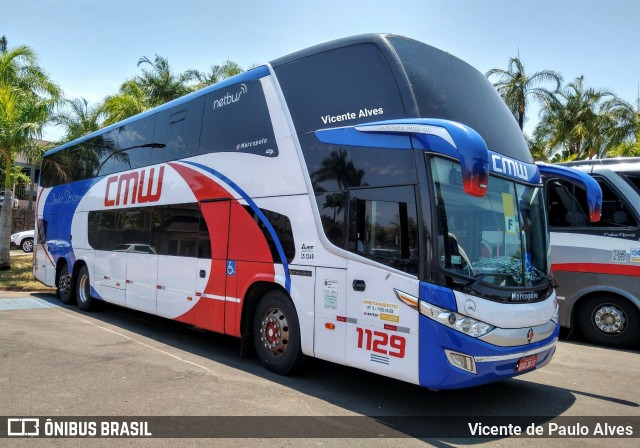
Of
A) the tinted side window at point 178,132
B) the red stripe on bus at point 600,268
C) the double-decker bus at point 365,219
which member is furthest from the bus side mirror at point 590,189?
the tinted side window at point 178,132

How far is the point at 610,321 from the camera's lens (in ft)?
29.7

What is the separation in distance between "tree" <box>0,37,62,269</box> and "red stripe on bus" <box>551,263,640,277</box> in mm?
16885

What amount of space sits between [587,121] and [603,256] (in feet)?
65.0

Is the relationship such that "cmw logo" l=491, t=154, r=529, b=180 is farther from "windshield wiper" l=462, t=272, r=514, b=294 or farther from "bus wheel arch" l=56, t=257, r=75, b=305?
"bus wheel arch" l=56, t=257, r=75, b=305

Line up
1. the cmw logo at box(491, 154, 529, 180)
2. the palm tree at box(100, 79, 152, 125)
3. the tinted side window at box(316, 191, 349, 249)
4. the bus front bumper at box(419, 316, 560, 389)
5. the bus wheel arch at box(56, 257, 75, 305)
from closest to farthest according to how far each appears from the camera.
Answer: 1. the bus front bumper at box(419, 316, 560, 389)
2. the cmw logo at box(491, 154, 529, 180)
3. the tinted side window at box(316, 191, 349, 249)
4. the bus wheel arch at box(56, 257, 75, 305)
5. the palm tree at box(100, 79, 152, 125)

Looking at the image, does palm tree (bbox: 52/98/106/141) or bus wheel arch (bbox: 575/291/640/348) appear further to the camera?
palm tree (bbox: 52/98/106/141)

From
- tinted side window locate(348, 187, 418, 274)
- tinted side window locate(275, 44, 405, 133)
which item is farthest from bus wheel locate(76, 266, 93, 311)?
tinted side window locate(348, 187, 418, 274)

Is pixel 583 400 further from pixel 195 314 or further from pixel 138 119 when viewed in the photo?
pixel 138 119

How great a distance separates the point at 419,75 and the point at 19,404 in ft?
17.9

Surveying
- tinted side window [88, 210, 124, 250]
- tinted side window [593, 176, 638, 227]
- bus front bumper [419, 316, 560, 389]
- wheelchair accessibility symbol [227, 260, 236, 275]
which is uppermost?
tinted side window [593, 176, 638, 227]

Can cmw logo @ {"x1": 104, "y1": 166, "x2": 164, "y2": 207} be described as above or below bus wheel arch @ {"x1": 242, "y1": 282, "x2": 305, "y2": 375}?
above

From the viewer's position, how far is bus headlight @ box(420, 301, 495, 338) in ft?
15.6

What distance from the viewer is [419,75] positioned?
5562 millimetres

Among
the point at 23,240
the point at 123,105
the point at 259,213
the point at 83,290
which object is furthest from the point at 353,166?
the point at 23,240
